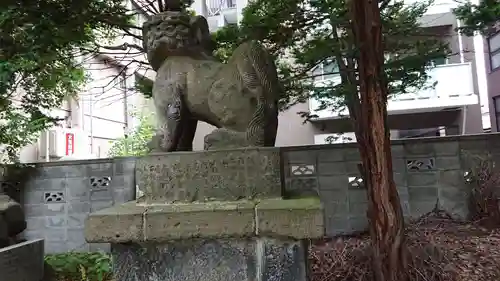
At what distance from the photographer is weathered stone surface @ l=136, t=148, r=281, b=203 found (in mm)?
2359

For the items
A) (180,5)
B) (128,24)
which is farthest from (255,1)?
(128,24)

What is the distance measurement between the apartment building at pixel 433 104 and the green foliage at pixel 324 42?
394 cm

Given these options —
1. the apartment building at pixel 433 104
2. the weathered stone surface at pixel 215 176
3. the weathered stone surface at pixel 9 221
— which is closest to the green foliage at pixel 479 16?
the weathered stone surface at pixel 215 176

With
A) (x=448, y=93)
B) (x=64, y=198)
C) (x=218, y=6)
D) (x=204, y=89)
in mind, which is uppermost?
(x=218, y=6)

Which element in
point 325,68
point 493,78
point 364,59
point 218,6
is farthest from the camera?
point 218,6

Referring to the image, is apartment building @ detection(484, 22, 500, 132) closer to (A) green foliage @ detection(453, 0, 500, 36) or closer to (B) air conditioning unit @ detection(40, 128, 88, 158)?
(A) green foliage @ detection(453, 0, 500, 36)

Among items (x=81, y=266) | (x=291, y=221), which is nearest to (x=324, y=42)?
(x=291, y=221)

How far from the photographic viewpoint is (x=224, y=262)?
90.7 inches

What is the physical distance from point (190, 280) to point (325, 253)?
102 inches

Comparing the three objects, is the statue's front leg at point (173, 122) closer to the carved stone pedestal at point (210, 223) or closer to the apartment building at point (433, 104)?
the carved stone pedestal at point (210, 223)

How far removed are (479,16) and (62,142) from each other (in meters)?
7.83

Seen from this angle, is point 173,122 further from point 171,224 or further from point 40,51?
point 40,51

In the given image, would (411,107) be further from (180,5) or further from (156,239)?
(156,239)

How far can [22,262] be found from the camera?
3.73m
